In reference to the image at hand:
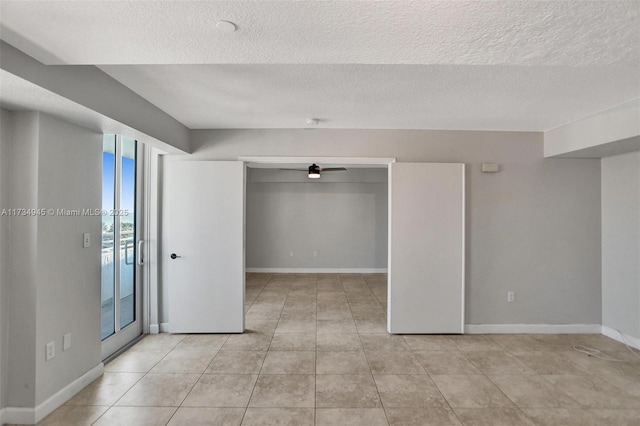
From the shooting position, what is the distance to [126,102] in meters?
2.51

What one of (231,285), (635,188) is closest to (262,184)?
(231,285)

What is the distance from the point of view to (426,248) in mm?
3729

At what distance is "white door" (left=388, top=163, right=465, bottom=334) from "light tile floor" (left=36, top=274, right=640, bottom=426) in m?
0.26

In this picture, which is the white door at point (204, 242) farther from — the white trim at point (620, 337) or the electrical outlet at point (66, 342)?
the white trim at point (620, 337)

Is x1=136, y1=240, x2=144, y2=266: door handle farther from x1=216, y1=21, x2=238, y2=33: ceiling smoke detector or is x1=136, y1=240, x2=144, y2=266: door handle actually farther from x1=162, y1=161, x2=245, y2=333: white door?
x1=216, y1=21, x2=238, y2=33: ceiling smoke detector

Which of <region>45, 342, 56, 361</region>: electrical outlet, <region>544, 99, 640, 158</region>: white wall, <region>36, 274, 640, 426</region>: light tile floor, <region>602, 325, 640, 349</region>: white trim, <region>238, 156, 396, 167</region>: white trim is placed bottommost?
<region>36, 274, 640, 426</region>: light tile floor

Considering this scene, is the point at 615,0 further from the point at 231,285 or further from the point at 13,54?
the point at 231,285

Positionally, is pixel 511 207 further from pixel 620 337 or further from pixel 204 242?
pixel 204 242

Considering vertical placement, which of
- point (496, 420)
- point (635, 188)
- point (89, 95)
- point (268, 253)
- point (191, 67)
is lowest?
point (496, 420)

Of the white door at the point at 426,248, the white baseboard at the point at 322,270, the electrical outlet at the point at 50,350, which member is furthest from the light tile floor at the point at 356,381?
the white baseboard at the point at 322,270

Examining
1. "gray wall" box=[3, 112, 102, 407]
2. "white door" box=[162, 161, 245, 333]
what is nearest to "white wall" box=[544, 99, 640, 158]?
"white door" box=[162, 161, 245, 333]

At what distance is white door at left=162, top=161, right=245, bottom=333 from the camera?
3670 mm

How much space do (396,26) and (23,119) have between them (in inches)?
99.9

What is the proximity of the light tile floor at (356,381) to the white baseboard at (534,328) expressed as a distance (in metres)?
0.10
